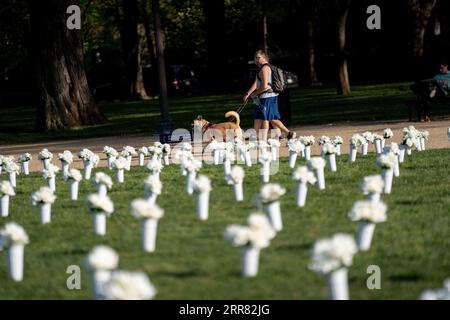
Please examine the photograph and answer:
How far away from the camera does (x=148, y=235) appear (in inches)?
327

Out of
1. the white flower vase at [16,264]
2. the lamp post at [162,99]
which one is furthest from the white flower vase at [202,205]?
the lamp post at [162,99]

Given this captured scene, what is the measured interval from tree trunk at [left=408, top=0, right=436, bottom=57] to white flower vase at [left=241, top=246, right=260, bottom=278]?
138 feet

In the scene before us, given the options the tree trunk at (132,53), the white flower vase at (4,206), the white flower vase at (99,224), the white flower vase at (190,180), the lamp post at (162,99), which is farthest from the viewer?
the tree trunk at (132,53)

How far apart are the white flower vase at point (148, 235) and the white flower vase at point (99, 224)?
2.88 ft

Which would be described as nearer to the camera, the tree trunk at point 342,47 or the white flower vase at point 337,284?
the white flower vase at point 337,284

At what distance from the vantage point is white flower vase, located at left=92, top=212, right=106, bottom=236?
913 centimetres

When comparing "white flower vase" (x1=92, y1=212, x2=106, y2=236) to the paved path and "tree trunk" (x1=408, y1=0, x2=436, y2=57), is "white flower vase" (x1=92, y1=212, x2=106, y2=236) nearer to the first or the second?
the paved path

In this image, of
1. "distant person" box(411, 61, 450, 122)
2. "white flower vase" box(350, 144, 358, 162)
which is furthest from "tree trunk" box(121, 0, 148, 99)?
"white flower vase" box(350, 144, 358, 162)

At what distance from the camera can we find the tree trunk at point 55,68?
93.7 feet

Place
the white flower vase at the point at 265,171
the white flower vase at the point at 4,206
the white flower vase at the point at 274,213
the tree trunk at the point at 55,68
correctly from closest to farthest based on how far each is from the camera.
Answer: the white flower vase at the point at 274,213 → the white flower vase at the point at 4,206 → the white flower vase at the point at 265,171 → the tree trunk at the point at 55,68

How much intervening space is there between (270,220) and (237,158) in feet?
22.4

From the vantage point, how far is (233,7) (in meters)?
61.5

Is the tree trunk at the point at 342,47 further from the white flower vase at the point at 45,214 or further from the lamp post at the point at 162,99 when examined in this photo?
the white flower vase at the point at 45,214

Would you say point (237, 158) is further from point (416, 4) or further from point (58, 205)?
point (416, 4)
